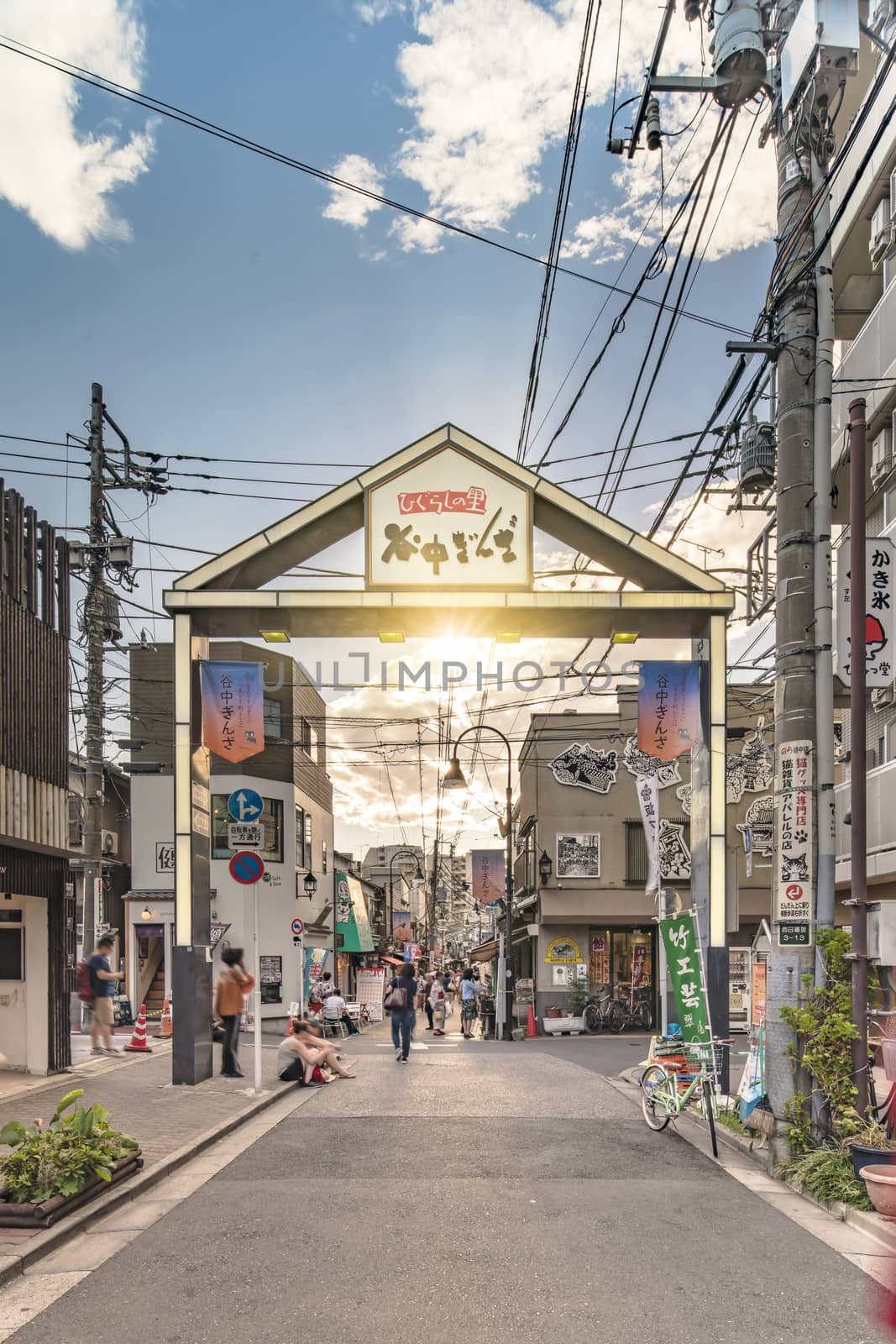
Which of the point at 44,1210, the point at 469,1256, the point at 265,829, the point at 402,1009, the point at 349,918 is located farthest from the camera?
the point at 349,918

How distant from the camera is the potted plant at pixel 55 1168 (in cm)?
723

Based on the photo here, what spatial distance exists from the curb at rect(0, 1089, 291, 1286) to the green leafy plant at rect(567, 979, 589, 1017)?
22033mm

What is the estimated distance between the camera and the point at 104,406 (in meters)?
23.6

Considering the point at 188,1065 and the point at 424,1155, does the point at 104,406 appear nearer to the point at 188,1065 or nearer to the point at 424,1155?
the point at 188,1065

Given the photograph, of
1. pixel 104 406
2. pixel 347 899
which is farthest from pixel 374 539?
pixel 347 899

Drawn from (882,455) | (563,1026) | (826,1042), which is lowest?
(563,1026)

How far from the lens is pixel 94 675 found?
22109 millimetres

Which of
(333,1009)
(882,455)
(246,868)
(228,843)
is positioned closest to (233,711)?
(246,868)

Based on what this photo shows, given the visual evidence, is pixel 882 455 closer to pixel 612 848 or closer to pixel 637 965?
pixel 612 848

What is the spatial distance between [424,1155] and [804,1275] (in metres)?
3.99

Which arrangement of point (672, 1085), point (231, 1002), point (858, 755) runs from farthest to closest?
point (231, 1002) < point (672, 1085) < point (858, 755)

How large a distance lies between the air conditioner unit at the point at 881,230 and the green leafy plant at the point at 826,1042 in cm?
1301

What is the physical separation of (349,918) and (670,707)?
37.1 meters

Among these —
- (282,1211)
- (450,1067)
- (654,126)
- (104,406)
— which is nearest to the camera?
(282,1211)
